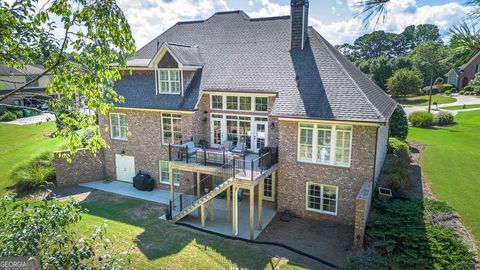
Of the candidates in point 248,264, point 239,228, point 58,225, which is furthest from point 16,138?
point 58,225

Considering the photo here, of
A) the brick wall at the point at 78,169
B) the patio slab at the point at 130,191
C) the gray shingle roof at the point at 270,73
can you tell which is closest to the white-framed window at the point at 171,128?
the gray shingle roof at the point at 270,73

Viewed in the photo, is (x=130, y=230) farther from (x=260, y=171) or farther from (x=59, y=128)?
(x=59, y=128)

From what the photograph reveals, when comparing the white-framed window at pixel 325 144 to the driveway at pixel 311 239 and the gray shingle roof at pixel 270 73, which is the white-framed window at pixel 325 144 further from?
the driveway at pixel 311 239

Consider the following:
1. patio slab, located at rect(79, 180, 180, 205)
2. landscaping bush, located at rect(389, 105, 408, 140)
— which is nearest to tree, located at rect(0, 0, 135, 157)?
patio slab, located at rect(79, 180, 180, 205)

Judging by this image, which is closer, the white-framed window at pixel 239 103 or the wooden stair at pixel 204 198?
the wooden stair at pixel 204 198

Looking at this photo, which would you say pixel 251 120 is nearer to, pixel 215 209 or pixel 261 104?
pixel 261 104
